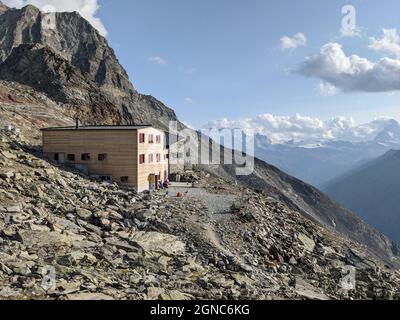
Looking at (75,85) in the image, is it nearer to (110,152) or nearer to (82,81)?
(82,81)

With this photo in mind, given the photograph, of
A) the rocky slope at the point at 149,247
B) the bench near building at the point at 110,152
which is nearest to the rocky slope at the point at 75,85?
the bench near building at the point at 110,152

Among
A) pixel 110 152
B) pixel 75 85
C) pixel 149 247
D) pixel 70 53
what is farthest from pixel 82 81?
pixel 149 247

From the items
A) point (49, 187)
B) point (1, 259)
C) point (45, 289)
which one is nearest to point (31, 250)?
point (1, 259)

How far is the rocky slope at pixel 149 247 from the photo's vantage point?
803 inches

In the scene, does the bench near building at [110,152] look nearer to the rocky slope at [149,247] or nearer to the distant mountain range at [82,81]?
the rocky slope at [149,247]

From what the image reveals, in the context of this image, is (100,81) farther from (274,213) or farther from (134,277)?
(134,277)

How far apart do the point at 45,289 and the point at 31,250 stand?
5.55 meters

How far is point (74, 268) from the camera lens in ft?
69.6

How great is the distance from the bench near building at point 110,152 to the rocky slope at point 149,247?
290cm

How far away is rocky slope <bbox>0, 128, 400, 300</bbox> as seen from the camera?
2041 centimetres

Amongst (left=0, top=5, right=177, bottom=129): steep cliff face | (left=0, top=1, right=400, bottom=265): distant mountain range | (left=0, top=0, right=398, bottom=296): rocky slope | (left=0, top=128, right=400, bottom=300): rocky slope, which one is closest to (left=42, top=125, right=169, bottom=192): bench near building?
(left=0, top=128, right=400, bottom=300): rocky slope

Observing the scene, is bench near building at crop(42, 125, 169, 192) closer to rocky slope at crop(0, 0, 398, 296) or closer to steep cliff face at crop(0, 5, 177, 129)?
rocky slope at crop(0, 0, 398, 296)

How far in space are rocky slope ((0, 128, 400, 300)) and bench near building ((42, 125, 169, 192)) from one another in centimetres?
290

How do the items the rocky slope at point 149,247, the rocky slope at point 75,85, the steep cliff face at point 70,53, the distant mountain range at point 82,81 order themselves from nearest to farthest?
the rocky slope at point 149,247 < the rocky slope at point 75,85 < the distant mountain range at point 82,81 < the steep cliff face at point 70,53
